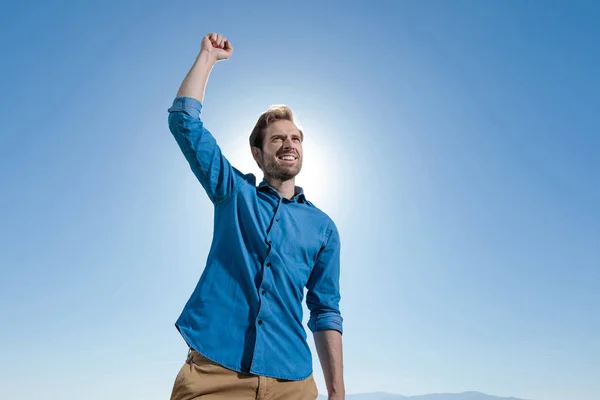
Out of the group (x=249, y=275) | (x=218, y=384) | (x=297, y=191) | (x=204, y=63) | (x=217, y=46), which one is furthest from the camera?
(x=297, y=191)

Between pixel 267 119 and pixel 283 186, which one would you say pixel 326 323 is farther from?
pixel 267 119

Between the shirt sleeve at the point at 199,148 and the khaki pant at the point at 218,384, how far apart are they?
1.25 meters

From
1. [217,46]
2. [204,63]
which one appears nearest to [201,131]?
[204,63]

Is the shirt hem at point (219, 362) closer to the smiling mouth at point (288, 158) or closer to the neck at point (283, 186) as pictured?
the neck at point (283, 186)

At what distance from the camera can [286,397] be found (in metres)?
3.88

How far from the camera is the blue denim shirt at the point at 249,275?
12.5 ft

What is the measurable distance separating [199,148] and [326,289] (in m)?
1.59

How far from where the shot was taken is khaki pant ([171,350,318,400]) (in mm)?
3645

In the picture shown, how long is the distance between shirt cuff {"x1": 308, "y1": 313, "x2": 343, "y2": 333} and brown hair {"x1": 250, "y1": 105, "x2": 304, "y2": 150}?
5.26 ft

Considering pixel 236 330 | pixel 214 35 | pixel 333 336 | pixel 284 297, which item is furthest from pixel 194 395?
Result: pixel 214 35

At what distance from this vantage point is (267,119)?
16.2 feet

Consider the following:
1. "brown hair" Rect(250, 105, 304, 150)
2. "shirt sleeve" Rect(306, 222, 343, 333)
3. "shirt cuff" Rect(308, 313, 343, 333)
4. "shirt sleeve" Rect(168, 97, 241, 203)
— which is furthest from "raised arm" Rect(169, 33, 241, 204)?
"shirt cuff" Rect(308, 313, 343, 333)

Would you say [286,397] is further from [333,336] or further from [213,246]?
[213,246]

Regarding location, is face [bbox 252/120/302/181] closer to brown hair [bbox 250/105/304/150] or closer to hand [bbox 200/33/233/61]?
brown hair [bbox 250/105/304/150]
